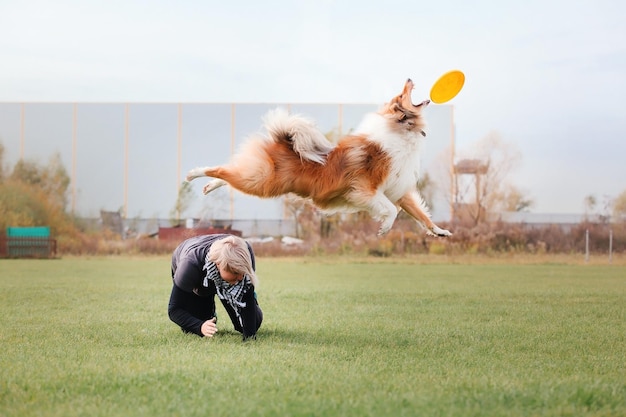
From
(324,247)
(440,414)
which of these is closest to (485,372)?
(440,414)

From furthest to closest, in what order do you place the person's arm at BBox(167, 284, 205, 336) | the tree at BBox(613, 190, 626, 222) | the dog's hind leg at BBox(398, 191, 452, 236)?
the tree at BBox(613, 190, 626, 222) < the dog's hind leg at BBox(398, 191, 452, 236) < the person's arm at BBox(167, 284, 205, 336)

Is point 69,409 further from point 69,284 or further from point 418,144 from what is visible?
point 69,284

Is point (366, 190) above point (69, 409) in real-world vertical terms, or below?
above

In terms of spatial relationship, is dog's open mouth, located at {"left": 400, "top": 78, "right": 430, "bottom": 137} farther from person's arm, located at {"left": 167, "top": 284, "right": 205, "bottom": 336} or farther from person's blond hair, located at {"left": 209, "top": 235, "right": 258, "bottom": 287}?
person's arm, located at {"left": 167, "top": 284, "right": 205, "bottom": 336}

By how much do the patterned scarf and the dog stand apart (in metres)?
0.62

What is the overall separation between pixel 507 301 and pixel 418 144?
451cm

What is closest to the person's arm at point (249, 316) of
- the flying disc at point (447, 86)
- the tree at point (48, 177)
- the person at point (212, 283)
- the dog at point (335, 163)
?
the person at point (212, 283)

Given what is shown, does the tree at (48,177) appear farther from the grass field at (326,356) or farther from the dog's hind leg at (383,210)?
the dog's hind leg at (383,210)

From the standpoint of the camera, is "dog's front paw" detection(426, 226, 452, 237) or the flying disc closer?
the flying disc

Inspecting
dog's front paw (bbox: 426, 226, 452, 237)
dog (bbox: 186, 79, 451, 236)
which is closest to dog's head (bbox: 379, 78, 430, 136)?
dog (bbox: 186, 79, 451, 236)

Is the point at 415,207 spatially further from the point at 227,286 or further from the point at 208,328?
the point at 208,328

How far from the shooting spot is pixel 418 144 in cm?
556

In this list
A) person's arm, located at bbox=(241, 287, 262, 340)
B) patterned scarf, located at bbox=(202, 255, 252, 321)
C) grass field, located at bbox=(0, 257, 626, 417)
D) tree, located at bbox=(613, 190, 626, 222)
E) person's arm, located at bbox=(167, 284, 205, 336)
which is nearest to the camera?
grass field, located at bbox=(0, 257, 626, 417)

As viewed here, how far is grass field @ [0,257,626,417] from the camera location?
3.59 m
